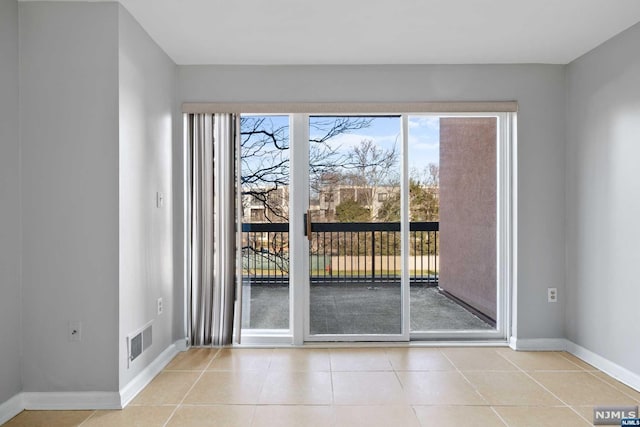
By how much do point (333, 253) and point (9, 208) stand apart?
2.41m

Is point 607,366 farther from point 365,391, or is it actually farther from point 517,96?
point 517,96

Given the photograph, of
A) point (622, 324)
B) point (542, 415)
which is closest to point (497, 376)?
point (542, 415)

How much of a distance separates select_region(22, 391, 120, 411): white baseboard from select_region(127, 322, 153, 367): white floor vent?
0.22 meters

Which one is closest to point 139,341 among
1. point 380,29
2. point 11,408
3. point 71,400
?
point 71,400

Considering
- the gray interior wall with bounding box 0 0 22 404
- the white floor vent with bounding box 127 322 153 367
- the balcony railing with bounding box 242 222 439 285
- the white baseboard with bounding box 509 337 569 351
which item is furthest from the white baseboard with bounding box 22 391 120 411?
the white baseboard with bounding box 509 337 569 351

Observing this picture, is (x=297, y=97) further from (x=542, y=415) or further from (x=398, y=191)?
(x=542, y=415)

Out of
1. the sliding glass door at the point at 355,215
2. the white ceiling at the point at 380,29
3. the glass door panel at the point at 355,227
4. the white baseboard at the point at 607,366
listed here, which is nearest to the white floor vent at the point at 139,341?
the sliding glass door at the point at 355,215

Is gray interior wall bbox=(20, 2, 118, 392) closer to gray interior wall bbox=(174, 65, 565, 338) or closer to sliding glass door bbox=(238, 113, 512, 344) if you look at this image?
gray interior wall bbox=(174, 65, 565, 338)

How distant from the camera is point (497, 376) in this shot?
3.16 m

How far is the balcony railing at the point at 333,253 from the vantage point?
153 inches

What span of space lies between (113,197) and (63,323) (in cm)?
83

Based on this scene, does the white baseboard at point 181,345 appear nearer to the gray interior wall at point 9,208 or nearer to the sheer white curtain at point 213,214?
the sheer white curtain at point 213,214

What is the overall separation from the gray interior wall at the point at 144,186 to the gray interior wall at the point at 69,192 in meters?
0.08

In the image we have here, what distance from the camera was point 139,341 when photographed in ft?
9.77
